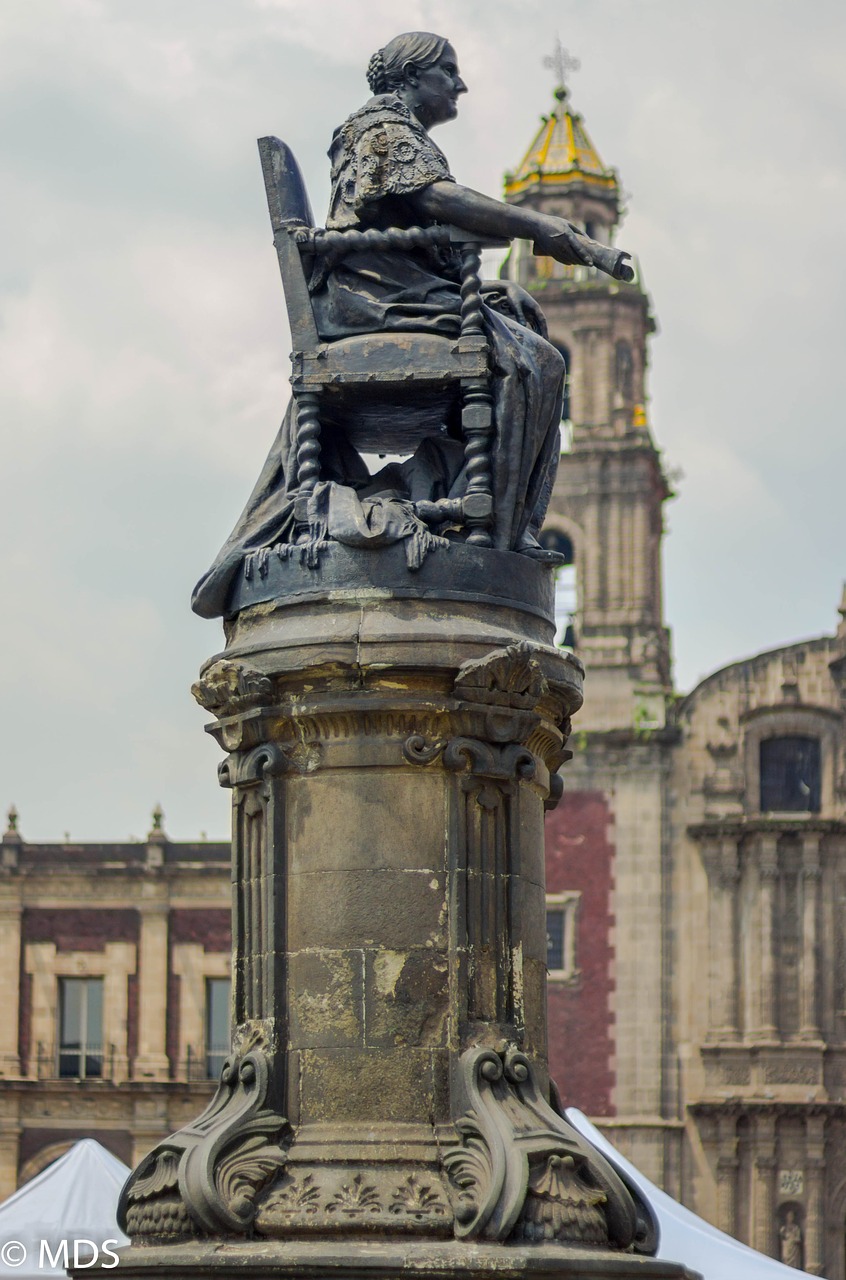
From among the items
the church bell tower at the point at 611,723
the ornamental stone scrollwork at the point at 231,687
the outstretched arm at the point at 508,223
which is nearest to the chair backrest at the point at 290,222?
the outstretched arm at the point at 508,223

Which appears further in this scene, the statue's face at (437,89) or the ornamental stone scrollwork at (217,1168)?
the statue's face at (437,89)

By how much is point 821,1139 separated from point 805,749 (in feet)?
24.5

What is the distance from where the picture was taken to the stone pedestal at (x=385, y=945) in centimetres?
987

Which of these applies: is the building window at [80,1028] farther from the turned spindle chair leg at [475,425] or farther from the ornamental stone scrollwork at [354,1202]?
the ornamental stone scrollwork at [354,1202]

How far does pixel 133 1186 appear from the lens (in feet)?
34.0

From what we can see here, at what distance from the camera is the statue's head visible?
11.6 metres

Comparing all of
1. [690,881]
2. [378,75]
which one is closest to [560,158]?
[690,881]

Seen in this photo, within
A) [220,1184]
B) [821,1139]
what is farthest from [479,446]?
[821,1139]

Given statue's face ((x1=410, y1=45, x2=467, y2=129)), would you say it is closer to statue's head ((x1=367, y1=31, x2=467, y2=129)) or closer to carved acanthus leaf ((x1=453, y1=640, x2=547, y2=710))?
statue's head ((x1=367, y1=31, x2=467, y2=129))

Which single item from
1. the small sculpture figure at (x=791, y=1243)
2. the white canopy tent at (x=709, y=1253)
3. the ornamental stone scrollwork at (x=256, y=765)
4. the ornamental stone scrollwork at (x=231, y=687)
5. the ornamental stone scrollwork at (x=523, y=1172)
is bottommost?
the small sculpture figure at (x=791, y=1243)

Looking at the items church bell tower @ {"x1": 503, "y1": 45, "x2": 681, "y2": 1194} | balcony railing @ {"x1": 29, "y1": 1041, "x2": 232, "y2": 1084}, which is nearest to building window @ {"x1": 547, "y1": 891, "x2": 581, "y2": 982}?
church bell tower @ {"x1": 503, "y1": 45, "x2": 681, "y2": 1194}

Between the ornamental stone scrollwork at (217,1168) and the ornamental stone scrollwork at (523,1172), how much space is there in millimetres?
726

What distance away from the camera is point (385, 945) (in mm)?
10320

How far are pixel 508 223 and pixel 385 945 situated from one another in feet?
9.89
